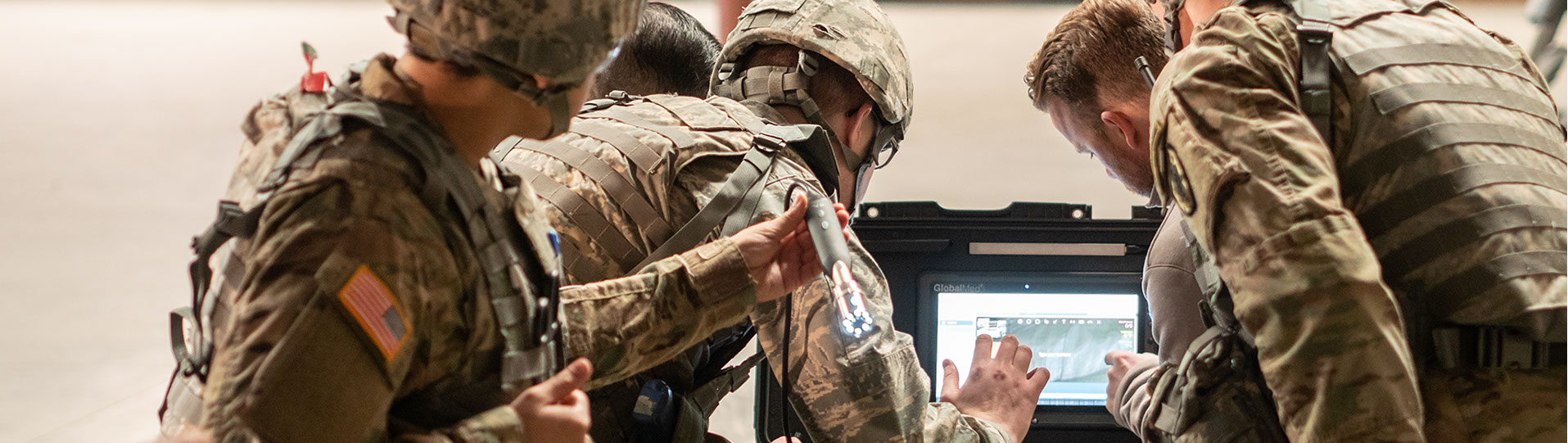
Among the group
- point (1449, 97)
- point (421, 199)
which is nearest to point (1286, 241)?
point (1449, 97)

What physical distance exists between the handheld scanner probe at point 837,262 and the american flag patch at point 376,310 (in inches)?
17.7

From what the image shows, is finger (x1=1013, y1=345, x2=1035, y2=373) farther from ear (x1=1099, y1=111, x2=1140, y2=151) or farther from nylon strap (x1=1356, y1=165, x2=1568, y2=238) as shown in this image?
nylon strap (x1=1356, y1=165, x2=1568, y2=238)

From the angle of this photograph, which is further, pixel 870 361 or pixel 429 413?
pixel 870 361

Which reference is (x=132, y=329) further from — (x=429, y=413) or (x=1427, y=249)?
(x=1427, y=249)

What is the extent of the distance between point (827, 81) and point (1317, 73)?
0.95 m

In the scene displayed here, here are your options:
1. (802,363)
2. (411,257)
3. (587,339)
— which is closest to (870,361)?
(802,363)

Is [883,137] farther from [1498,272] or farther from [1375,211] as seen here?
[1498,272]

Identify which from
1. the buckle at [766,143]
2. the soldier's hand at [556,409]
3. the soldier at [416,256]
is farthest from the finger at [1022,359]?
the soldier's hand at [556,409]

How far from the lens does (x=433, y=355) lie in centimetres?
92

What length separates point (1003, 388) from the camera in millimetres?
1922

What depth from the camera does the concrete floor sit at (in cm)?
399

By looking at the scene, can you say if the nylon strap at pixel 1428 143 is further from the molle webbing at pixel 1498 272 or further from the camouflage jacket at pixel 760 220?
the camouflage jacket at pixel 760 220

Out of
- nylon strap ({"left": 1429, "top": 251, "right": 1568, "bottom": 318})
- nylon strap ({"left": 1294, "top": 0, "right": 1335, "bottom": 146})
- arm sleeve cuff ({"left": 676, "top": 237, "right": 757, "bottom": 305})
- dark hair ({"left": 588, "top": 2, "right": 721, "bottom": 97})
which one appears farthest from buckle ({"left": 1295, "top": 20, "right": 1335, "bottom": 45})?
dark hair ({"left": 588, "top": 2, "right": 721, "bottom": 97})

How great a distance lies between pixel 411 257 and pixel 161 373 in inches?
146
